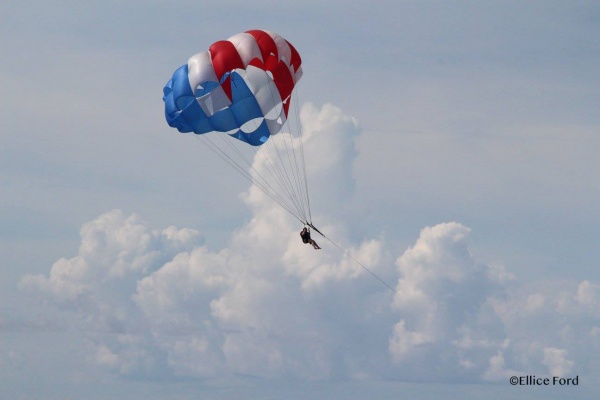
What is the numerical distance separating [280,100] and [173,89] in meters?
6.51

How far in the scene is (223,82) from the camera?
81188 millimetres

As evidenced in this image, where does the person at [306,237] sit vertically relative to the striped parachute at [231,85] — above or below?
below

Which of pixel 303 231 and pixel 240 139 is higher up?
pixel 240 139

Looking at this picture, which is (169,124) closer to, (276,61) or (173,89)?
(173,89)

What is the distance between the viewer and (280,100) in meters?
82.4

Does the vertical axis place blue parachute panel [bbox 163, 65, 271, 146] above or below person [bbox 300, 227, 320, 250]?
above

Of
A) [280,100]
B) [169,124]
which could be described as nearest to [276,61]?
[280,100]

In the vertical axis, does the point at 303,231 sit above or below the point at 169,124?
below

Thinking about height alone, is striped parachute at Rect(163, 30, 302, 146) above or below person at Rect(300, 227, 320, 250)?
above

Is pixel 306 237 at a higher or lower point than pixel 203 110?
lower

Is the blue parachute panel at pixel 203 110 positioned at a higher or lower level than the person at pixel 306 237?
higher

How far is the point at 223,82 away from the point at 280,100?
374 cm

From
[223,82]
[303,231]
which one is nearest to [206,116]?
[223,82]

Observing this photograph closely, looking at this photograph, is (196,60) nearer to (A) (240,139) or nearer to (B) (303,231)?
(A) (240,139)
